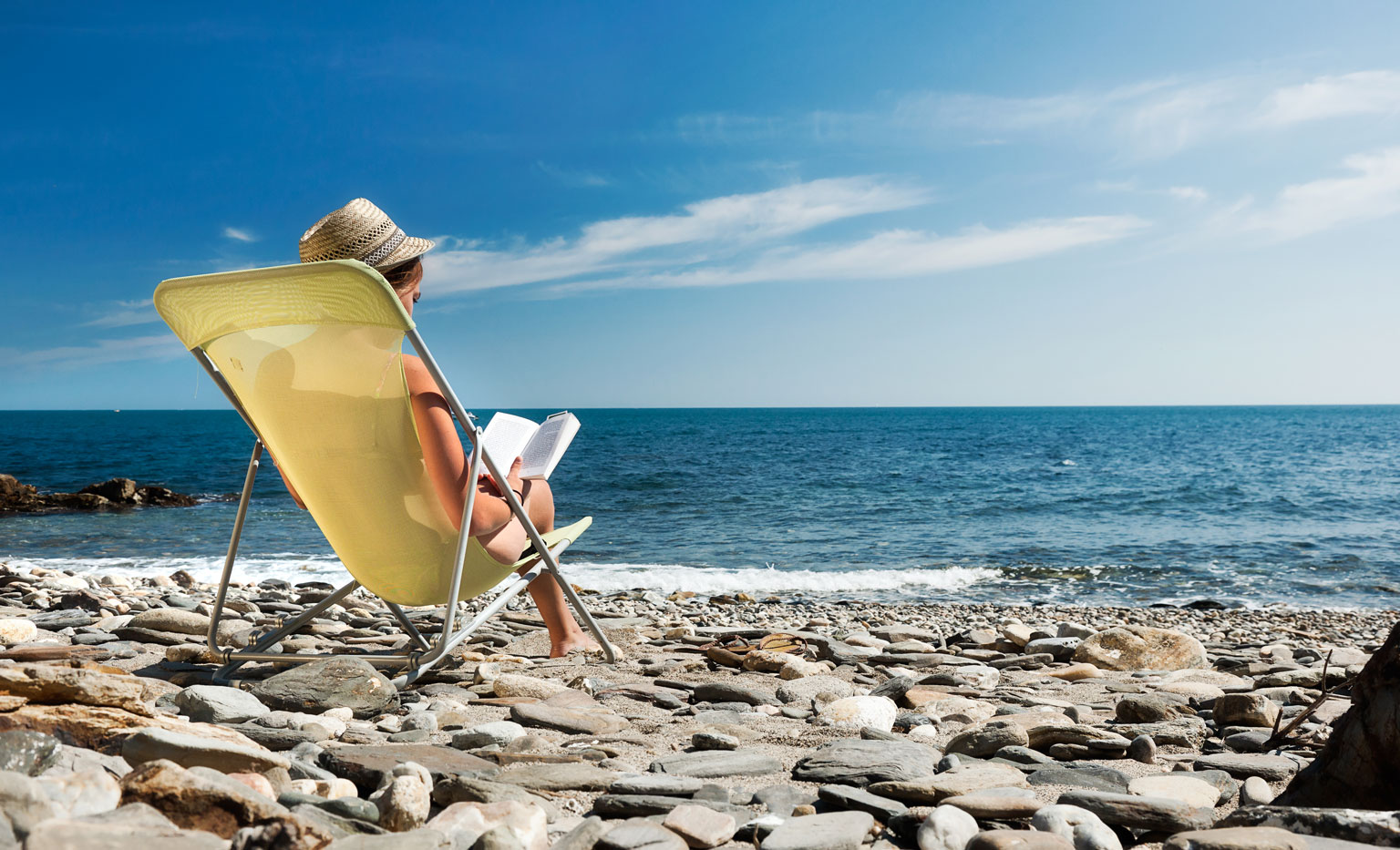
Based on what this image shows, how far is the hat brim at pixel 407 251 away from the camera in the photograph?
10.2 feet

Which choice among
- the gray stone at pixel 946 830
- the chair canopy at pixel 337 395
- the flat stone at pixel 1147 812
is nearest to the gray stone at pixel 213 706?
the chair canopy at pixel 337 395

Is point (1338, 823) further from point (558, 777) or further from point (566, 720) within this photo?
point (566, 720)

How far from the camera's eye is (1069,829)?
1.75m

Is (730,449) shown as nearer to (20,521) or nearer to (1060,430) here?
(20,521)

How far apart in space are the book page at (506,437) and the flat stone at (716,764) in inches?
60.4

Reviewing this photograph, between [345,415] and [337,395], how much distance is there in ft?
0.24

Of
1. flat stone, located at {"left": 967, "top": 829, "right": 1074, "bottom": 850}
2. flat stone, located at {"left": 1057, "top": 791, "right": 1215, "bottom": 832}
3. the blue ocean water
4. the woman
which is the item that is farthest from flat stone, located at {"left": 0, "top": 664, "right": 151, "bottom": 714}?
the blue ocean water

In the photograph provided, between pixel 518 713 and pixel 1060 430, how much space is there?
72.4 metres

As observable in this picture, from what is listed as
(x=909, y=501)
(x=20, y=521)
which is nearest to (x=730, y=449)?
(x=909, y=501)

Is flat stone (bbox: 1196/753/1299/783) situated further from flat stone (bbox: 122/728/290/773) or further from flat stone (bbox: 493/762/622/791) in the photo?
flat stone (bbox: 122/728/290/773)

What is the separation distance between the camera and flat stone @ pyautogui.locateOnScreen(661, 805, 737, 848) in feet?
5.63

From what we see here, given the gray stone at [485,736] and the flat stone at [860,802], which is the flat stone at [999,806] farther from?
the gray stone at [485,736]

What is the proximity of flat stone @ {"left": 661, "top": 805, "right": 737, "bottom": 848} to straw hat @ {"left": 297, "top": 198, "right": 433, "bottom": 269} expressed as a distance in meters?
2.23

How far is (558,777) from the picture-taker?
2.12m
